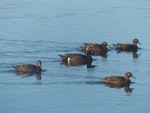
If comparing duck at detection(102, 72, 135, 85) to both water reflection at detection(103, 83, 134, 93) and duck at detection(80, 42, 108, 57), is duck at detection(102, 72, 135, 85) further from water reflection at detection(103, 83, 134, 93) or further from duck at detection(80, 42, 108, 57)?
duck at detection(80, 42, 108, 57)

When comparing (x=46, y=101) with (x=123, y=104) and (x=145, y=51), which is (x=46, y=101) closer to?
(x=123, y=104)

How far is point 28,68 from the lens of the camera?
24406mm

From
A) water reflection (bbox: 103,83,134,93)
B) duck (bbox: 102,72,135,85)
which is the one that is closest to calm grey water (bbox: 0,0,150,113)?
water reflection (bbox: 103,83,134,93)

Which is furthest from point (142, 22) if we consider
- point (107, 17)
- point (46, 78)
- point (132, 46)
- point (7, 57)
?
point (46, 78)

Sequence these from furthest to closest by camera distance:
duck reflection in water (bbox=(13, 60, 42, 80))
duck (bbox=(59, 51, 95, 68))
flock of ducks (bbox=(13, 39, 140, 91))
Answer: duck (bbox=(59, 51, 95, 68)), duck reflection in water (bbox=(13, 60, 42, 80)), flock of ducks (bbox=(13, 39, 140, 91))

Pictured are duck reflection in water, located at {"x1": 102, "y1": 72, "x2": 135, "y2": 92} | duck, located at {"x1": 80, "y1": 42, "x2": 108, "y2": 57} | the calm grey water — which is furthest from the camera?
duck, located at {"x1": 80, "y1": 42, "x2": 108, "y2": 57}

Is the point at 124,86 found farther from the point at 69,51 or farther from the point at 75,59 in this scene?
the point at 69,51

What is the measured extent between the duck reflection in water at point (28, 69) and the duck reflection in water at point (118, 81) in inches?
104

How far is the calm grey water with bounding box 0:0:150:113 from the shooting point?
1997cm

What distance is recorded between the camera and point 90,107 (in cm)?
1945

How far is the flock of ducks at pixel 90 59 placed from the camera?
76.4 ft

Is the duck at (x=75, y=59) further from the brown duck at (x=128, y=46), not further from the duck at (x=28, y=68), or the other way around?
the brown duck at (x=128, y=46)

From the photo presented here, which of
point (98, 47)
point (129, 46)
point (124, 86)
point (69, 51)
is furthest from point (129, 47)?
point (124, 86)

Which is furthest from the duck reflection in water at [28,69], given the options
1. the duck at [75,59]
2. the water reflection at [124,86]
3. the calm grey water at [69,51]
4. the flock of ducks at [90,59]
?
the water reflection at [124,86]
